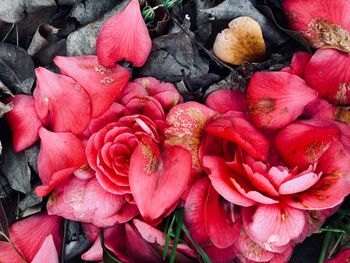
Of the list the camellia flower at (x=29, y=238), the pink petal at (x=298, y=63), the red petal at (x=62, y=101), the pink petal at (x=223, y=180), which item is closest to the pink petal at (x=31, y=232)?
the camellia flower at (x=29, y=238)

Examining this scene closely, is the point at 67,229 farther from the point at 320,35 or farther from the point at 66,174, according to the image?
the point at 320,35

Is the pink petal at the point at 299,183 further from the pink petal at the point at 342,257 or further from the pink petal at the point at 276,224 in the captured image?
the pink petal at the point at 342,257

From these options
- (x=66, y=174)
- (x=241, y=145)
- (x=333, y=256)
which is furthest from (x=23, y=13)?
(x=333, y=256)

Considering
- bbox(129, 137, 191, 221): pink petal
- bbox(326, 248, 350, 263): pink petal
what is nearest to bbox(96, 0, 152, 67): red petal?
bbox(129, 137, 191, 221): pink petal

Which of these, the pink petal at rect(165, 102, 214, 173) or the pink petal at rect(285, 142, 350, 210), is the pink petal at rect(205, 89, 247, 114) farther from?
the pink petal at rect(285, 142, 350, 210)

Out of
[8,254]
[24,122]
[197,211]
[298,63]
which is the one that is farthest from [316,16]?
[8,254]

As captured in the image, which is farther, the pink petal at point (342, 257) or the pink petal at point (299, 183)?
the pink petal at point (342, 257)

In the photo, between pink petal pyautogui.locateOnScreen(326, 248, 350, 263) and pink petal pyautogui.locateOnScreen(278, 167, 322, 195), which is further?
pink petal pyautogui.locateOnScreen(326, 248, 350, 263)
